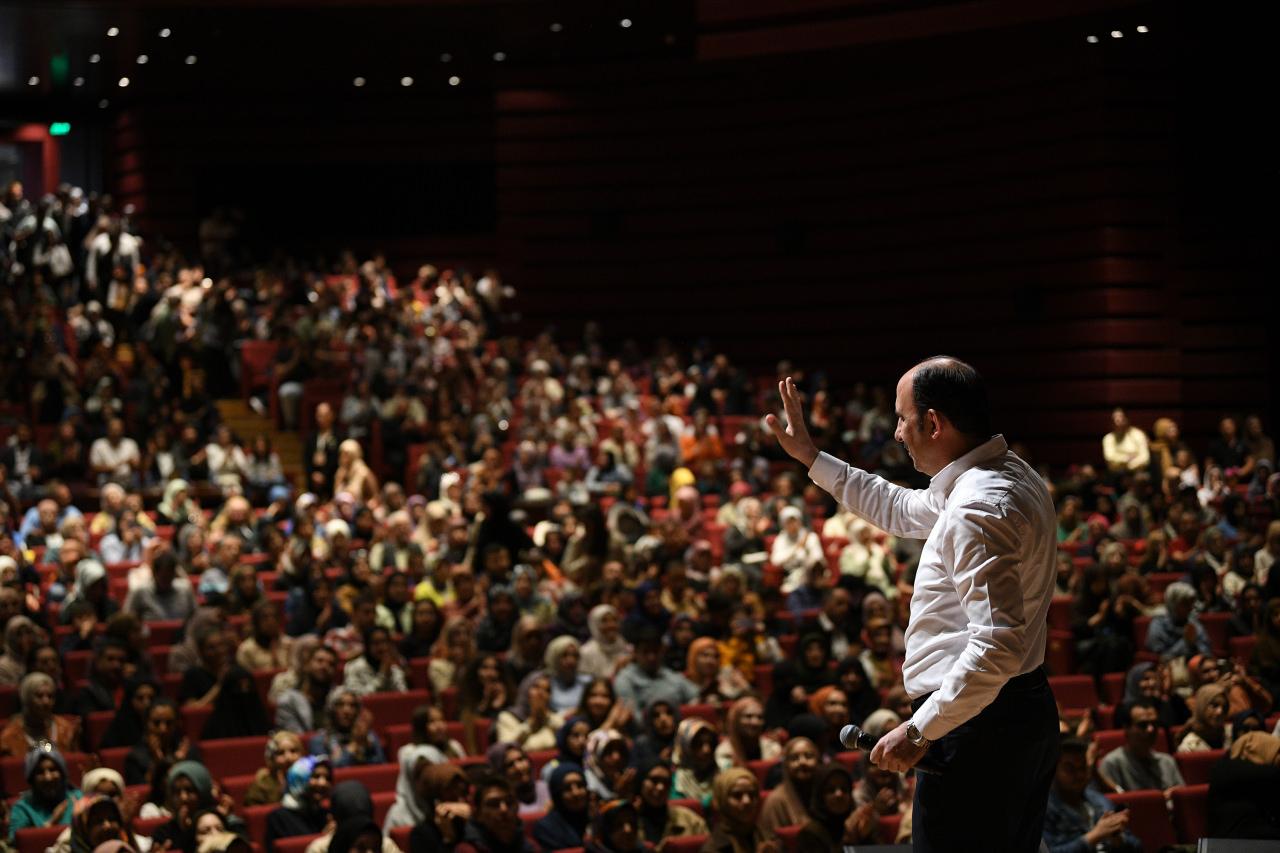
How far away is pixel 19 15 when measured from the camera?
1219 centimetres

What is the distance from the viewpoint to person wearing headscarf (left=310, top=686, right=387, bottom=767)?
5855 mm

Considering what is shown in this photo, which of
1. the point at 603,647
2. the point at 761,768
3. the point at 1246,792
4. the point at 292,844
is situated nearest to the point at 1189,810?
the point at 1246,792

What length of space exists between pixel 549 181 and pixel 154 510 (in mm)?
6648

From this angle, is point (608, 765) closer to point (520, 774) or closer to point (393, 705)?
point (520, 774)

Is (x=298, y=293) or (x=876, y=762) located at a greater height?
(x=298, y=293)

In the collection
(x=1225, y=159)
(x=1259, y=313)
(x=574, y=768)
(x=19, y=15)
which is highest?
(x=19, y=15)

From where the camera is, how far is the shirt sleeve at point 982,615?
2289 millimetres

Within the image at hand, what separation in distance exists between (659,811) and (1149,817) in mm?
1603

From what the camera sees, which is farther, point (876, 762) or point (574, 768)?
point (574, 768)

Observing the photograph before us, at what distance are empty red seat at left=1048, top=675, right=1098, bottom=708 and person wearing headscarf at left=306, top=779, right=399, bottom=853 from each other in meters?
3.18

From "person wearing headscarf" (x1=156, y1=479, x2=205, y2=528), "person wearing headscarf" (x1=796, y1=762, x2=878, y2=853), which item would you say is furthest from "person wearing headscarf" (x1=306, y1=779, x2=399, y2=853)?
"person wearing headscarf" (x1=156, y1=479, x2=205, y2=528)

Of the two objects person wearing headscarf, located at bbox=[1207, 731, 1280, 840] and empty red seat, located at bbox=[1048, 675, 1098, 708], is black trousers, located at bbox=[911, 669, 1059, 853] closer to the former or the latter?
person wearing headscarf, located at bbox=[1207, 731, 1280, 840]

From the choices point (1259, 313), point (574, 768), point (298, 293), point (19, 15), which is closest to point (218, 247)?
point (298, 293)

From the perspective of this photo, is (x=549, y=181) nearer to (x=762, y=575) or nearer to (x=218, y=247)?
(x=218, y=247)
